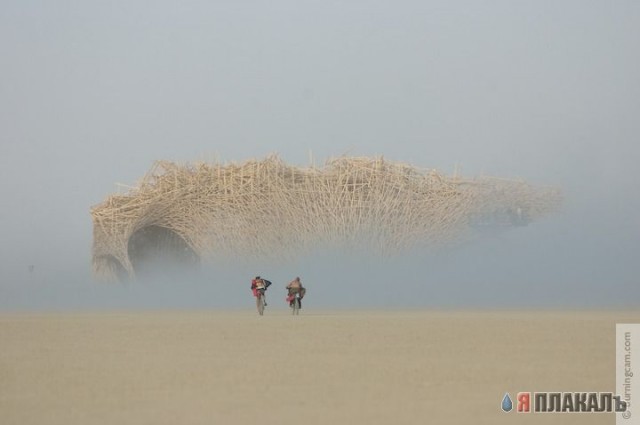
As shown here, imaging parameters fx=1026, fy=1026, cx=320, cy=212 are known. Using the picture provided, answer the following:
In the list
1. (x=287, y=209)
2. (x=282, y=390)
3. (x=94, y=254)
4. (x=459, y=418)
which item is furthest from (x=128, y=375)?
(x=94, y=254)

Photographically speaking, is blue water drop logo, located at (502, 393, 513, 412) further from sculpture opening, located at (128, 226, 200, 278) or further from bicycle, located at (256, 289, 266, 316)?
sculpture opening, located at (128, 226, 200, 278)

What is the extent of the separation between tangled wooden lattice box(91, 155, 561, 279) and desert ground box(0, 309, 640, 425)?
58.1 ft

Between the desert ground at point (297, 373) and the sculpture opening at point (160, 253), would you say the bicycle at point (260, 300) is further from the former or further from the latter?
the sculpture opening at point (160, 253)

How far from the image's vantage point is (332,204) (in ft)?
127

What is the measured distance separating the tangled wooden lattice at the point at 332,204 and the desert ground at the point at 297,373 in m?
17.7

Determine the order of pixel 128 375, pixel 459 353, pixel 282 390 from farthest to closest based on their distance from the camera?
pixel 459 353 → pixel 128 375 → pixel 282 390

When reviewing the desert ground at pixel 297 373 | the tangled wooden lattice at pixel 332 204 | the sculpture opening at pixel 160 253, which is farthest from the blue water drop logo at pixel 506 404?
the sculpture opening at pixel 160 253

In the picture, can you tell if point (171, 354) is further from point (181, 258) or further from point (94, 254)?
point (181, 258)

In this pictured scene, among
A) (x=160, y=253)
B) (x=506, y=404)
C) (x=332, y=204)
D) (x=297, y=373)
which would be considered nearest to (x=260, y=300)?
(x=332, y=204)

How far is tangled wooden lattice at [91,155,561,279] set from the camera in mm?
38188

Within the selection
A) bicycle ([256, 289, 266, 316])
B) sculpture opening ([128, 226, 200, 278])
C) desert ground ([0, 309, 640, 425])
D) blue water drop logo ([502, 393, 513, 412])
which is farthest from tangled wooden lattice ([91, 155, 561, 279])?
blue water drop logo ([502, 393, 513, 412])

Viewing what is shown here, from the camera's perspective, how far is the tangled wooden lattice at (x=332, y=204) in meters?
38.2

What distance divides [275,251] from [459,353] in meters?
24.2

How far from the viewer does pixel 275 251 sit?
38.9m
